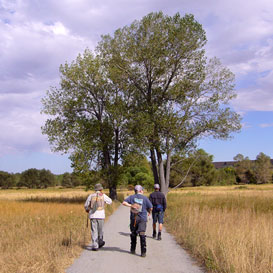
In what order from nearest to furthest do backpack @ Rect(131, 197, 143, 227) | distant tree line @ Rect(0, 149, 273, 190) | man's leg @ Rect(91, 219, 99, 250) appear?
backpack @ Rect(131, 197, 143, 227) < man's leg @ Rect(91, 219, 99, 250) < distant tree line @ Rect(0, 149, 273, 190)

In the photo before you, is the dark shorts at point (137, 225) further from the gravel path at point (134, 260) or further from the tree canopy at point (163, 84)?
the tree canopy at point (163, 84)

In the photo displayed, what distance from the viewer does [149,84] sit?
22.1m

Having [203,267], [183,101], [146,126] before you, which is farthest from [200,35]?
[203,267]

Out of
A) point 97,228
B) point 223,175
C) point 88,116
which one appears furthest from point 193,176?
point 97,228

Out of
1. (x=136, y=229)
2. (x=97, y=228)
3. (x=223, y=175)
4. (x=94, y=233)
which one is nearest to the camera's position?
(x=136, y=229)

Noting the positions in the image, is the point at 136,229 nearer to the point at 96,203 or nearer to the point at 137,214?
the point at 137,214

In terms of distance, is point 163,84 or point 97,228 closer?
point 97,228

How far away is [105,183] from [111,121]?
592cm

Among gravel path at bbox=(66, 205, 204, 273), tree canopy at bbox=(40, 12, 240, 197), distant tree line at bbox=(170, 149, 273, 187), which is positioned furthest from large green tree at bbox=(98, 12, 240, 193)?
distant tree line at bbox=(170, 149, 273, 187)

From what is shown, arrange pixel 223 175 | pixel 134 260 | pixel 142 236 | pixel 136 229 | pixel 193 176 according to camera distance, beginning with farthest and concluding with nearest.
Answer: pixel 223 175 → pixel 193 176 → pixel 136 229 → pixel 142 236 → pixel 134 260

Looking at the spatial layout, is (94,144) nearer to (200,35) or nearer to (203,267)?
(200,35)

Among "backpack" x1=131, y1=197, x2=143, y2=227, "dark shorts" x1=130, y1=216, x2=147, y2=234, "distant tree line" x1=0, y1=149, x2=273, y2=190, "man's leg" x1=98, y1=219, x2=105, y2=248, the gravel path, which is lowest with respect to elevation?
the gravel path

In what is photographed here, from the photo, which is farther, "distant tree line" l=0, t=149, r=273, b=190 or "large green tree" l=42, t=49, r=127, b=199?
"distant tree line" l=0, t=149, r=273, b=190

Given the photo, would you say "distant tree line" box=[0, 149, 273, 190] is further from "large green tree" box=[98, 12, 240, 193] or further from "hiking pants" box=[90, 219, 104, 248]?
"hiking pants" box=[90, 219, 104, 248]
